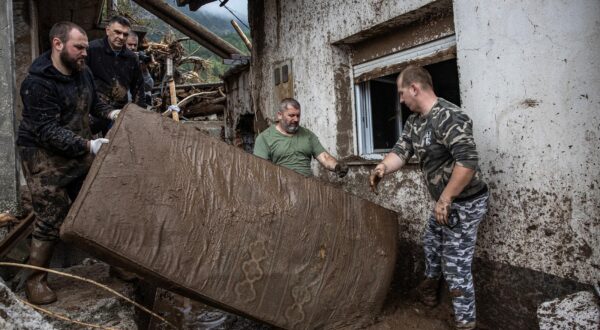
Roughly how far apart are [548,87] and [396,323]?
178 centimetres

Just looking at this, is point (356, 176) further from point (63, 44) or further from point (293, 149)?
point (63, 44)

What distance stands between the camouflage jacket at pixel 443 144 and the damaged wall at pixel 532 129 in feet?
1.04

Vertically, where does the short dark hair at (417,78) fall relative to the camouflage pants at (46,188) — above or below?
above

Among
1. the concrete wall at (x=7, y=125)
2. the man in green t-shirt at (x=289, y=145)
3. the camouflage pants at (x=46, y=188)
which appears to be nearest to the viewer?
the camouflage pants at (x=46, y=188)

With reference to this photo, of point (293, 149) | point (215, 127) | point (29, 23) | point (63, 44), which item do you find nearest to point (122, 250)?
point (63, 44)

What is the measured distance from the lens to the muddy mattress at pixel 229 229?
1.89 metres

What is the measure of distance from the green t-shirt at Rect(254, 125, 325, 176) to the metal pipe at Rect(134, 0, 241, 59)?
224 inches

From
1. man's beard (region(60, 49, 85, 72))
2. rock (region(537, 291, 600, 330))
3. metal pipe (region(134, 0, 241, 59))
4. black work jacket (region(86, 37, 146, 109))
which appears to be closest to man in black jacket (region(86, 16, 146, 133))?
black work jacket (region(86, 37, 146, 109))

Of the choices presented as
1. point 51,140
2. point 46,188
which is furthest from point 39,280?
point 51,140

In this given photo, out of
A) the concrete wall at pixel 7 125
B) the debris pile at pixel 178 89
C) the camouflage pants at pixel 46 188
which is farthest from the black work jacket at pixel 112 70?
the debris pile at pixel 178 89

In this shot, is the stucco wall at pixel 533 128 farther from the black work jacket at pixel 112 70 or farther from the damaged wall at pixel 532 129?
the black work jacket at pixel 112 70

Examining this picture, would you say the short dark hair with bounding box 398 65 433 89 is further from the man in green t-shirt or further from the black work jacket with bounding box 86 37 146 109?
the black work jacket with bounding box 86 37 146 109

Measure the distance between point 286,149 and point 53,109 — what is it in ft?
5.39

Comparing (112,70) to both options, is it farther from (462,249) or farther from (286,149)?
(462,249)
